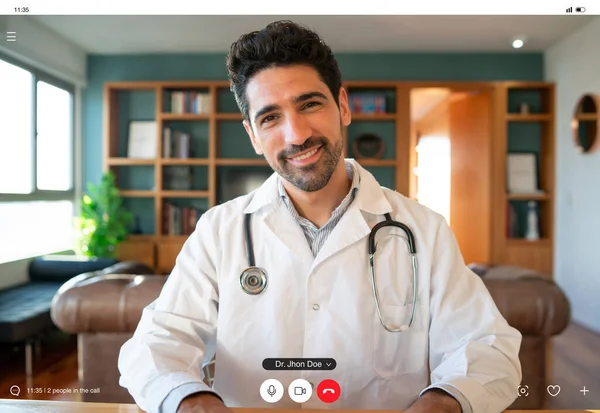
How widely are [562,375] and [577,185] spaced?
33 cm

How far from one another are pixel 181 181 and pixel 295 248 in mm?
293

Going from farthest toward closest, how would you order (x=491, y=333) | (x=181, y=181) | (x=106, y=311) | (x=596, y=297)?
(x=106, y=311), (x=181, y=181), (x=596, y=297), (x=491, y=333)

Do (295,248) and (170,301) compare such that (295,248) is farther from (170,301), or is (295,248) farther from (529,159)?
(529,159)

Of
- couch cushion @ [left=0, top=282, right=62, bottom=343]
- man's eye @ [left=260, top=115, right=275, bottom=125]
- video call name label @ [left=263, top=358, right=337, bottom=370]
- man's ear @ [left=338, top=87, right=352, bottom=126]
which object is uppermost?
man's ear @ [left=338, top=87, right=352, bottom=126]

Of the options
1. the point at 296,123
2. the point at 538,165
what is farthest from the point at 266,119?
the point at 538,165

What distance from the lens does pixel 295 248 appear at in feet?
2.61

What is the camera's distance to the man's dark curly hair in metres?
0.75

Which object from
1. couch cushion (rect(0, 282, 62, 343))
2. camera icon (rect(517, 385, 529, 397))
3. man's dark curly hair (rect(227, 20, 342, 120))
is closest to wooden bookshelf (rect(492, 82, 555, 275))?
camera icon (rect(517, 385, 529, 397))

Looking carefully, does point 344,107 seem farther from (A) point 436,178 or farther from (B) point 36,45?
(B) point 36,45

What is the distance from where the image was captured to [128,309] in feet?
4.05

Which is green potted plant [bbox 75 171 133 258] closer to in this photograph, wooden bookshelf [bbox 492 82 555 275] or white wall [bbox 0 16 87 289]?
white wall [bbox 0 16 87 289]

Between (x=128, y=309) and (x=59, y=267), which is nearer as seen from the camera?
(x=59, y=267)

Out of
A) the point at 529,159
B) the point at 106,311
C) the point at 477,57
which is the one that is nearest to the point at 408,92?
the point at 477,57

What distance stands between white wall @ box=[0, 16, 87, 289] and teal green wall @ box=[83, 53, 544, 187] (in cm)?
3
